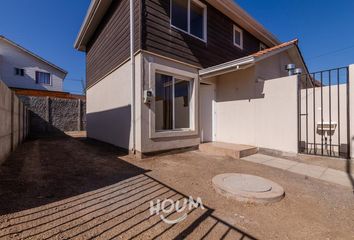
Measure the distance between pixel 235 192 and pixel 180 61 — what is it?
4.57 meters

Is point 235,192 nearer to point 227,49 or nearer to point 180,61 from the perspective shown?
point 180,61

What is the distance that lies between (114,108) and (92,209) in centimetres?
502

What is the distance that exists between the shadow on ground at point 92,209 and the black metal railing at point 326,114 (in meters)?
4.71

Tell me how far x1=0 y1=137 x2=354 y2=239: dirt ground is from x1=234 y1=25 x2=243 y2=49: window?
6.79 meters

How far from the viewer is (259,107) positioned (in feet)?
20.2

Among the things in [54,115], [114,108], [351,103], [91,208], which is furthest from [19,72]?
[351,103]

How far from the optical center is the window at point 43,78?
63.3 ft

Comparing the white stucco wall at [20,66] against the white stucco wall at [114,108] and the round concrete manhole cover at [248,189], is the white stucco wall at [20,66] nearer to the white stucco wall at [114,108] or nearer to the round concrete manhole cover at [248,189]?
the white stucco wall at [114,108]

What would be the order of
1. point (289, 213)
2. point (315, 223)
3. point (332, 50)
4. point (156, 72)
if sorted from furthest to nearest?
point (332, 50)
point (156, 72)
point (289, 213)
point (315, 223)

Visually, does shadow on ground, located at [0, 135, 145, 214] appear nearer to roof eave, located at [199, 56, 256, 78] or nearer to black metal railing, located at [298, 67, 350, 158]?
roof eave, located at [199, 56, 256, 78]

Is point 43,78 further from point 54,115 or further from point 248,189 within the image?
point 248,189

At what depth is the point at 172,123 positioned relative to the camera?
20.0 feet

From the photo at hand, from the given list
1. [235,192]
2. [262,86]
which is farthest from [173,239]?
[262,86]

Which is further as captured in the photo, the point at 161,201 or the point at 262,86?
the point at 262,86
